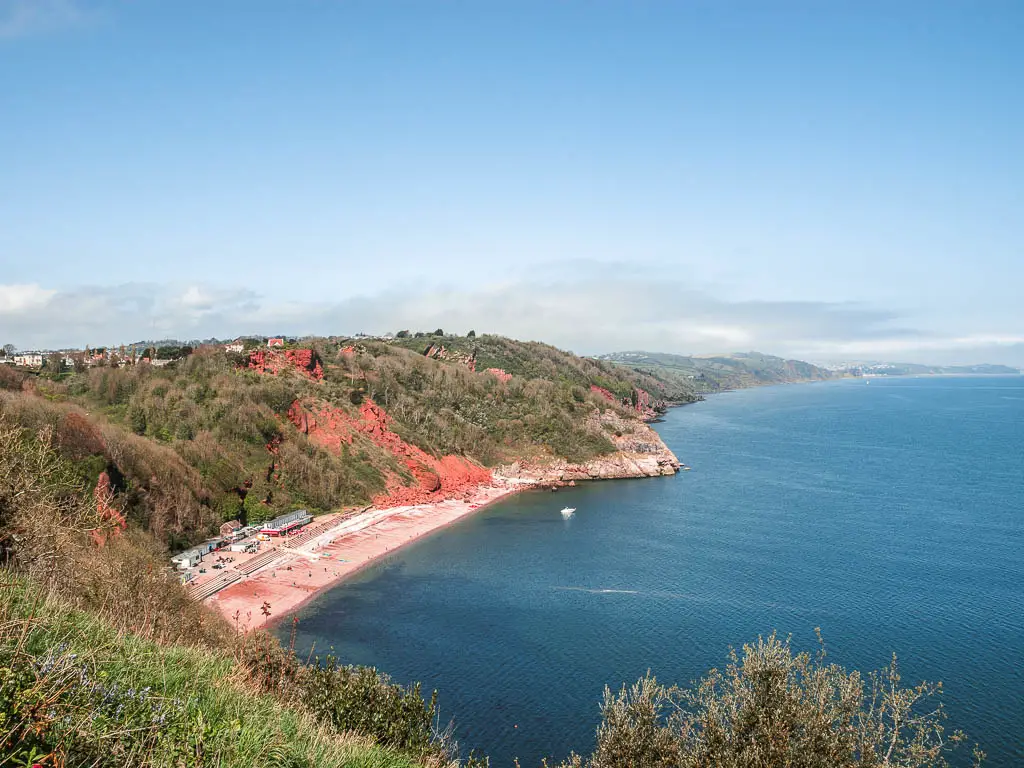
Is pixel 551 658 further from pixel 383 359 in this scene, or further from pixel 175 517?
pixel 383 359

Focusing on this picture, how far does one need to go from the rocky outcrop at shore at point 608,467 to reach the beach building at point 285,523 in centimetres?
3613

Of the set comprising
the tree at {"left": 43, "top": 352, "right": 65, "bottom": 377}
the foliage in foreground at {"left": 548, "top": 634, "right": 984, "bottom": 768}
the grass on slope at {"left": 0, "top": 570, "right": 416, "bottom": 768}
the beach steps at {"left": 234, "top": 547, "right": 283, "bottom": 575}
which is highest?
the tree at {"left": 43, "top": 352, "right": 65, "bottom": 377}

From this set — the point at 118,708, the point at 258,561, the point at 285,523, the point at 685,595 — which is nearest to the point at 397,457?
the point at 285,523

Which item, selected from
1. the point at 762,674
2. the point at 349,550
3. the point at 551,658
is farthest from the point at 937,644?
the point at 349,550

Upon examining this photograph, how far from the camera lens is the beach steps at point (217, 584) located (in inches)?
1756

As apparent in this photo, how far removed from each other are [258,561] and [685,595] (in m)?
Result: 35.5

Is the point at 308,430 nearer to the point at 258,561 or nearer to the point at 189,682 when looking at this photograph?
the point at 258,561

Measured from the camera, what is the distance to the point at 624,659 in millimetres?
37031

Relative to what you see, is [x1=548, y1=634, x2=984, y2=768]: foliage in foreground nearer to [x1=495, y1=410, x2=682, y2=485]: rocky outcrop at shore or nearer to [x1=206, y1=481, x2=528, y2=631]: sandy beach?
[x1=206, y1=481, x2=528, y2=631]: sandy beach

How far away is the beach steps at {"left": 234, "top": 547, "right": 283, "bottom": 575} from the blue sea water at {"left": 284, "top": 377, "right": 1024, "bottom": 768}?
8.00 m

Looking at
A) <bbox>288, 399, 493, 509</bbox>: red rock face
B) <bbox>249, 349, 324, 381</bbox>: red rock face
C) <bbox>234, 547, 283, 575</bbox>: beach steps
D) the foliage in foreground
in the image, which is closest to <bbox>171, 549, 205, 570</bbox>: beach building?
<bbox>234, 547, 283, 575</bbox>: beach steps

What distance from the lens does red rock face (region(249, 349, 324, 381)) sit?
8412cm

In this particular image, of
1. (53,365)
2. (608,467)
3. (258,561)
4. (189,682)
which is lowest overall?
(258,561)

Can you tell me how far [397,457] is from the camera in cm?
8388
